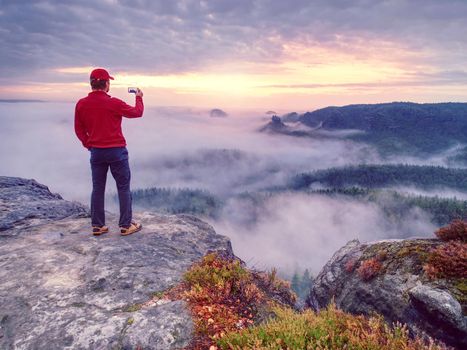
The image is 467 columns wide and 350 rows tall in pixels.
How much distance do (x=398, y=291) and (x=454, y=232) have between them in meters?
2.30

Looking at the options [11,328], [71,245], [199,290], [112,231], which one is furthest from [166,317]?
[112,231]

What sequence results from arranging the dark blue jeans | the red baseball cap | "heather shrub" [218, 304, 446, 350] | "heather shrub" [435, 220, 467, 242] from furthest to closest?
1. the dark blue jeans
2. the red baseball cap
3. "heather shrub" [435, 220, 467, 242]
4. "heather shrub" [218, 304, 446, 350]

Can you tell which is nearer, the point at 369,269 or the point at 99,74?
the point at 99,74

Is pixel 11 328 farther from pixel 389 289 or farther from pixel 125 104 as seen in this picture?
pixel 389 289

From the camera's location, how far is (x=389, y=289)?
8820 millimetres

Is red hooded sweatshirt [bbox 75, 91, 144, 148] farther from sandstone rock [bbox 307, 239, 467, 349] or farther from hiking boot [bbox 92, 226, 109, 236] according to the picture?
sandstone rock [bbox 307, 239, 467, 349]

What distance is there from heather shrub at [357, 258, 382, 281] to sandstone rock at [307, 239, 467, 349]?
0.31ft

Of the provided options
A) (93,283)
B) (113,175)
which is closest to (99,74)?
(113,175)

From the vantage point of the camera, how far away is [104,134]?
976 centimetres

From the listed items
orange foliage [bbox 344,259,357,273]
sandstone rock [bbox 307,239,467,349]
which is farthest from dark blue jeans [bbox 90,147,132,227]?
orange foliage [bbox 344,259,357,273]

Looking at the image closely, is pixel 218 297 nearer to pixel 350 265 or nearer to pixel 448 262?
pixel 448 262

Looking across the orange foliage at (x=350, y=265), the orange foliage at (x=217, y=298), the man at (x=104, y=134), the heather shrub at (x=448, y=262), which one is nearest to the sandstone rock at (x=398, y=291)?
the orange foliage at (x=350, y=265)

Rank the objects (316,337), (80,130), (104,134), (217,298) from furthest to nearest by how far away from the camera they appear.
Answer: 1. (80,130)
2. (104,134)
3. (217,298)
4. (316,337)

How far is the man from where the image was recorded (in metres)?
9.62
